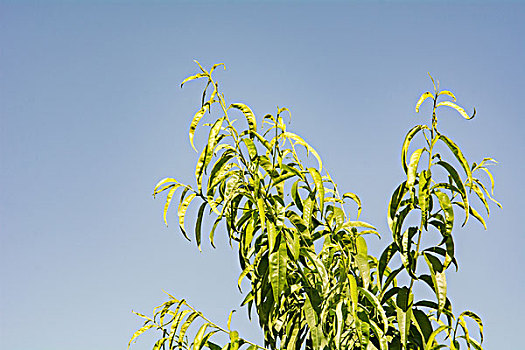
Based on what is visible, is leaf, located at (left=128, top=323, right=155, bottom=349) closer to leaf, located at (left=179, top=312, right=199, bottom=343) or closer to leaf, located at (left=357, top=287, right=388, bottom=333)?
leaf, located at (left=179, top=312, right=199, bottom=343)

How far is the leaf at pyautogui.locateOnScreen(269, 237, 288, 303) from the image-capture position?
1892mm

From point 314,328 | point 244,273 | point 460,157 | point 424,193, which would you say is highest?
point 460,157

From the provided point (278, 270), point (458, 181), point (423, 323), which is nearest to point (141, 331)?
point (278, 270)

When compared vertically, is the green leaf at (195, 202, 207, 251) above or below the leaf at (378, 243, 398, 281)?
above

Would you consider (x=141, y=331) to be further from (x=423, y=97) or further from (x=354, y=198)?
(x=423, y=97)

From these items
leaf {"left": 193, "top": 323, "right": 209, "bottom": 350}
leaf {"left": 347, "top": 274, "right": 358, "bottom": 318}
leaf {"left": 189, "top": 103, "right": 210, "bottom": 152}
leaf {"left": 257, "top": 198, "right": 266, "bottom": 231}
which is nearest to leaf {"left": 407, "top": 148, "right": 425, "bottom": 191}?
leaf {"left": 347, "top": 274, "right": 358, "bottom": 318}

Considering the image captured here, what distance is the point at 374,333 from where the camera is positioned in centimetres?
211

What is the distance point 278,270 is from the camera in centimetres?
192

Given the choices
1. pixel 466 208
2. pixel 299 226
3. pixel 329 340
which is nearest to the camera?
pixel 466 208

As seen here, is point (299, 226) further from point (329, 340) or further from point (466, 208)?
point (466, 208)

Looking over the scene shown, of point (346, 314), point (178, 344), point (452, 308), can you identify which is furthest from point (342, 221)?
point (178, 344)

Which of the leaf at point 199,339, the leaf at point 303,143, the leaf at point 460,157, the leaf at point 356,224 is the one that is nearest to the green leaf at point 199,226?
the leaf at point 199,339

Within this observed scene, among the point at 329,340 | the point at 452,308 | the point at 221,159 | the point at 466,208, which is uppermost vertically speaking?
the point at 221,159

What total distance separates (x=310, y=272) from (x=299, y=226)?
17 centimetres
